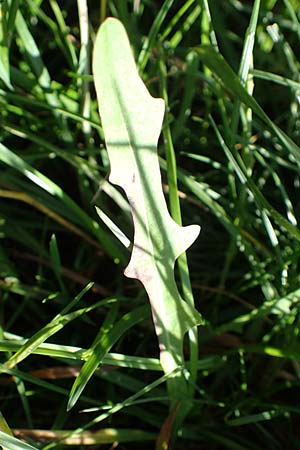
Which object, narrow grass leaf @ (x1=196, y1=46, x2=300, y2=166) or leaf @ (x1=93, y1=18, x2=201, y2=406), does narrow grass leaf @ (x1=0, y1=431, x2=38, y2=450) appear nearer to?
leaf @ (x1=93, y1=18, x2=201, y2=406)

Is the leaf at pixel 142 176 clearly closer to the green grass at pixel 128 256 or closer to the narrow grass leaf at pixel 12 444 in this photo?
the green grass at pixel 128 256

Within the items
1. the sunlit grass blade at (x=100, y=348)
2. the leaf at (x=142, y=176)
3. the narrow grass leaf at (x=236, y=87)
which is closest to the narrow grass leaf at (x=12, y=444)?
the sunlit grass blade at (x=100, y=348)

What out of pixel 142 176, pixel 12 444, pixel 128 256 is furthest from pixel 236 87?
pixel 12 444

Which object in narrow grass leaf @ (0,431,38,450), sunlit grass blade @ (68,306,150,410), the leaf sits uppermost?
the leaf

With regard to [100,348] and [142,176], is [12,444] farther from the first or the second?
[142,176]

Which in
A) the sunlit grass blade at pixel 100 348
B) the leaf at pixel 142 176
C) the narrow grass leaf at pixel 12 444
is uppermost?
the leaf at pixel 142 176

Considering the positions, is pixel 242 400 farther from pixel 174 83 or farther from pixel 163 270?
pixel 174 83

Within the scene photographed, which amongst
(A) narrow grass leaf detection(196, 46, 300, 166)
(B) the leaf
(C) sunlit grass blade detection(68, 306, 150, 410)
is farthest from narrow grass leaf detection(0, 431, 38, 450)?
(A) narrow grass leaf detection(196, 46, 300, 166)
